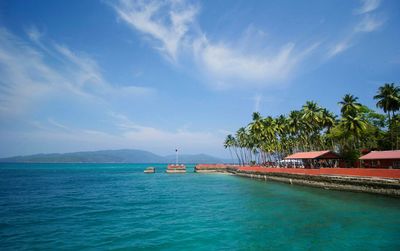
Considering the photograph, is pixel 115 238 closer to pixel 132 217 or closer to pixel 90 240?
pixel 90 240

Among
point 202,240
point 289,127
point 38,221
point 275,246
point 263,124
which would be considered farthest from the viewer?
point 263,124

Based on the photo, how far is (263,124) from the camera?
7881cm

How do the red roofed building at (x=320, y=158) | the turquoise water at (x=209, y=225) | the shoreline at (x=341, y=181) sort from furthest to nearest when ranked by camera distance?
the red roofed building at (x=320, y=158), the shoreline at (x=341, y=181), the turquoise water at (x=209, y=225)

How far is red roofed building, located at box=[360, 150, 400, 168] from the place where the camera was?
3888 cm

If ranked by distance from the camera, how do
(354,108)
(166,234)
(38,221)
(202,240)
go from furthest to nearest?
(354,108) < (38,221) < (166,234) < (202,240)

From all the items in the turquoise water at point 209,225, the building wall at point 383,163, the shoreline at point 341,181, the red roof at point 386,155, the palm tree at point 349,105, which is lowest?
the turquoise water at point 209,225

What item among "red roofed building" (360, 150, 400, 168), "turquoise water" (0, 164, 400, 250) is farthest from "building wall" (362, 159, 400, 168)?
"turquoise water" (0, 164, 400, 250)

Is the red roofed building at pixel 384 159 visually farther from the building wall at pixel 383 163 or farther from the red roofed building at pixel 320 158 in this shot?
the red roofed building at pixel 320 158

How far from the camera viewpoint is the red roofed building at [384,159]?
3888 cm

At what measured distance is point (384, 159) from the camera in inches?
1592

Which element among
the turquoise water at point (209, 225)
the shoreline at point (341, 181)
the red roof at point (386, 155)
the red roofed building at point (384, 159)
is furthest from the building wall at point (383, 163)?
the turquoise water at point (209, 225)

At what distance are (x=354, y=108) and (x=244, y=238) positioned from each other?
45.2 m

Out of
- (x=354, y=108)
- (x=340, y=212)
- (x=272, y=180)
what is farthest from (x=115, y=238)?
(x=354, y=108)

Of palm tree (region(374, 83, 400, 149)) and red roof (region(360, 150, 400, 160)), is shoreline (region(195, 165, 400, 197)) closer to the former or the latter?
red roof (region(360, 150, 400, 160))
